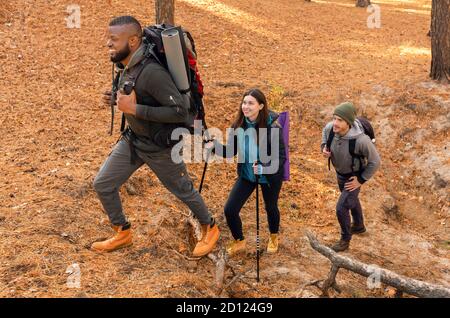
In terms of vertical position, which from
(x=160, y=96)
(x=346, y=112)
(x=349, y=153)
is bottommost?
(x=349, y=153)

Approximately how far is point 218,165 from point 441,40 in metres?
6.28

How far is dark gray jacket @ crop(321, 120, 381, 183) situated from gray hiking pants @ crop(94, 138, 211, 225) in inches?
83.7

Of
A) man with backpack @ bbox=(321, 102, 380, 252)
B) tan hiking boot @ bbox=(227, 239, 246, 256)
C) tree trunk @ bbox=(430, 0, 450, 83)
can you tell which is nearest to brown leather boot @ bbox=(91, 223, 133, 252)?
tan hiking boot @ bbox=(227, 239, 246, 256)

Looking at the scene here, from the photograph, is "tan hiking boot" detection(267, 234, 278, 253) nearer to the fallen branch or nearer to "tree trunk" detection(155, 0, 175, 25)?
the fallen branch

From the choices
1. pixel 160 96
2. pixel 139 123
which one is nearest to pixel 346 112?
pixel 160 96

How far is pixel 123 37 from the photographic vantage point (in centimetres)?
465

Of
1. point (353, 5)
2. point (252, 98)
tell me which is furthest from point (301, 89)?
point (353, 5)

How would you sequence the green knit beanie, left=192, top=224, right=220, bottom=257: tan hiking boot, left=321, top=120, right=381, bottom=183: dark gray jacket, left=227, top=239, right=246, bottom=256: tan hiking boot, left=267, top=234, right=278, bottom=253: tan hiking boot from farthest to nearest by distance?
left=267, top=234, right=278, bottom=253: tan hiking boot < left=227, top=239, right=246, bottom=256: tan hiking boot < left=321, top=120, right=381, bottom=183: dark gray jacket < the green knit beanie < left=192, top=224, right=220, bottom=257: tan hiking boot

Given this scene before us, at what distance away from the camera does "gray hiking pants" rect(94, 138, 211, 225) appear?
513 cm

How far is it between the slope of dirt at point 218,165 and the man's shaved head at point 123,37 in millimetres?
2335

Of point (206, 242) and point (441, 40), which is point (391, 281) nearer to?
point (206, 242)

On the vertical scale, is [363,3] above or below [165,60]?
above
